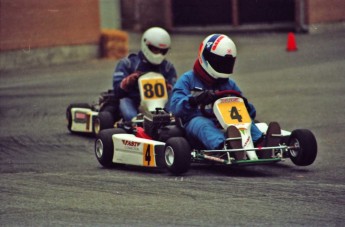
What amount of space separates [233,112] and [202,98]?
317 millimetres

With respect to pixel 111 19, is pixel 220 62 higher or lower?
lower

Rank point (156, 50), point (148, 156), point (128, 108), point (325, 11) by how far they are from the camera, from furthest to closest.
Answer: point (325, 11) → point (156, 50) → point (128, 108) → point (148, 156)

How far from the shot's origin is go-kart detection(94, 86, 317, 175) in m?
8.81

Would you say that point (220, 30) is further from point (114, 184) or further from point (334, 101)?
point (114, 184)

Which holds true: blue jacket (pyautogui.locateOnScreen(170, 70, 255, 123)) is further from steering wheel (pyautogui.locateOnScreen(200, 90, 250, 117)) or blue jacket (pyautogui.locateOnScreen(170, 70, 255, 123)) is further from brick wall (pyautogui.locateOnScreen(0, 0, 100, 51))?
brick wall (pyautogui.locateOnScreen(0, 0, 100, 51))

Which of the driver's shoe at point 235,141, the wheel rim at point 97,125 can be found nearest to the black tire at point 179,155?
the driver's shoe at point 235,141

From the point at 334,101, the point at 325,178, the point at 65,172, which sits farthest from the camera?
the point at 334,101

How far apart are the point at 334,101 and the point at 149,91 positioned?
4.03m

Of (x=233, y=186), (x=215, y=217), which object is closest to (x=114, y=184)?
(x=233, y=186)

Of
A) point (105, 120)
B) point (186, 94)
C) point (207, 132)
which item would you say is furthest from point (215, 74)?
point (105, 120)

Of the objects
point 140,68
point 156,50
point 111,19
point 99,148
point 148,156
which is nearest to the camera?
point 148,156

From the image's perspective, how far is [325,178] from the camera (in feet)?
28.3

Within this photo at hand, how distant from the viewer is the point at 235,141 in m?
8.82

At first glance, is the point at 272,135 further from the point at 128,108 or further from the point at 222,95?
the point at 128,108
